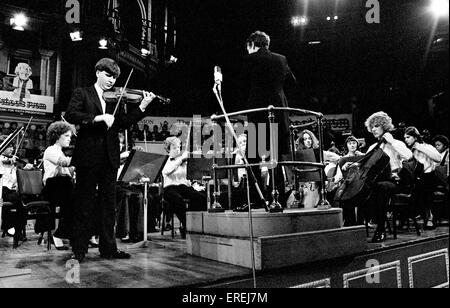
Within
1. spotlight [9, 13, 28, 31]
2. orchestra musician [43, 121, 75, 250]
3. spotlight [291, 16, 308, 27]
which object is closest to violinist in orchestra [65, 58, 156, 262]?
orchestra musician [43, 121, 75, 250]

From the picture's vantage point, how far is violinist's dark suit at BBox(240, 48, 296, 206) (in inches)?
136

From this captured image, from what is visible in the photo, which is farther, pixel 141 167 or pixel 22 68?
pixel 22 68

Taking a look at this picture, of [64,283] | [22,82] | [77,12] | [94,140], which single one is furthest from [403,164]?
[22,82]

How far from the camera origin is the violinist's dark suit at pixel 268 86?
3.46 metres

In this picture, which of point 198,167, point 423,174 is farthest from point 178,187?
point 423,174

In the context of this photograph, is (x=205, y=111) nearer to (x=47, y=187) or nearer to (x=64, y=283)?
(x=47, y=187)

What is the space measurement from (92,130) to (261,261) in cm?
172

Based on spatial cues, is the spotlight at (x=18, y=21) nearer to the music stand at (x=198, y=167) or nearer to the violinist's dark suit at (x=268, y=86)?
the music stand at (x=198, y=167)

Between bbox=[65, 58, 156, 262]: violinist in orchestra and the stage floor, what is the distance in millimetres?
241

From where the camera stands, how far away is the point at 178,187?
5.33 metres

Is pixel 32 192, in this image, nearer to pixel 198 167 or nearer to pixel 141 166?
pixel 141 166

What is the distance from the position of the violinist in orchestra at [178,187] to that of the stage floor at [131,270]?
1.53 meters

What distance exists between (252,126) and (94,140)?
145cm
